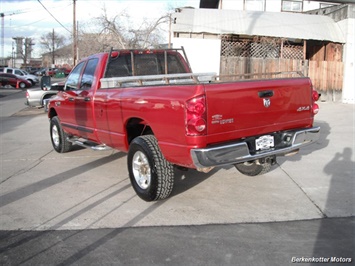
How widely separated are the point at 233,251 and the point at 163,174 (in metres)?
1.46

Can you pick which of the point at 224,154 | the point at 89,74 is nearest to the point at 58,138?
the point at 89,74

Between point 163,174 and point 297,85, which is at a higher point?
point 297,85

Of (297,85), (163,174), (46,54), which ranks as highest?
(46,54)

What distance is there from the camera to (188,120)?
4156 mm

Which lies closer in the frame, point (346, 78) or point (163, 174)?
point (163, 174)

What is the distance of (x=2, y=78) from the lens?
1432 inches

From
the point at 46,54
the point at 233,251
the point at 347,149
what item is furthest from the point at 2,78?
the point at 46,54

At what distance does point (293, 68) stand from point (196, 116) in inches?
542

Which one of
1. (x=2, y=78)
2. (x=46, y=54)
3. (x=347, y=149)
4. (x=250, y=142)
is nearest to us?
(x=250, y=142)

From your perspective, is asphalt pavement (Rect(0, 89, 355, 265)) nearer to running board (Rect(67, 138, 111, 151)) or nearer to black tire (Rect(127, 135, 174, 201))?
black tire (Rect(127, 135, 174, 201))

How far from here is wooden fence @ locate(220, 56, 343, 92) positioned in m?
16.2

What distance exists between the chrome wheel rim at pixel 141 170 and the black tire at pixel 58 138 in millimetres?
3306

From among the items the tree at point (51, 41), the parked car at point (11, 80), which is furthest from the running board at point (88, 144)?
the tree at point (51, 41)

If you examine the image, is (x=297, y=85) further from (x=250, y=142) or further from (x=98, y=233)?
(x=98, y=233)
